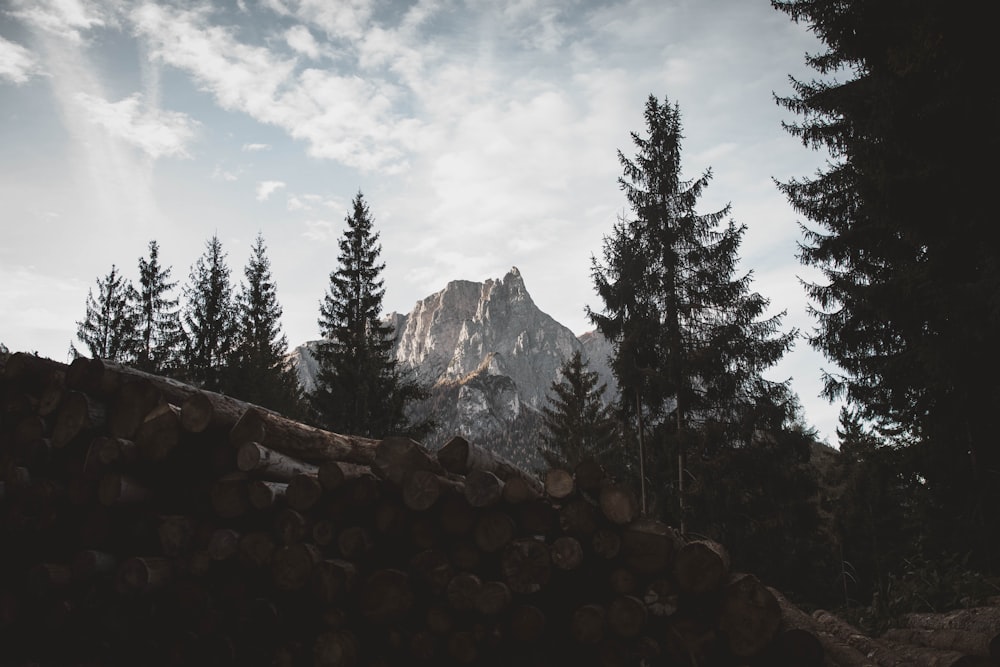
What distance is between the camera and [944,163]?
8.35 meters

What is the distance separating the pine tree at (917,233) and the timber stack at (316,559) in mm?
6456

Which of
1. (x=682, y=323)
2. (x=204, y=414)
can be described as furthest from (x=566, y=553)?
(x=682, y=323)

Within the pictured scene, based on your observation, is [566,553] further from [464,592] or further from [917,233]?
[917,233]

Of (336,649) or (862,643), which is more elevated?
(336,649)

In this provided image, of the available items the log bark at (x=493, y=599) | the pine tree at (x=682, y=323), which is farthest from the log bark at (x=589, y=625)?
the pine tree at (x=682, y=323)

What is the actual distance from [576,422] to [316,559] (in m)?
25.9

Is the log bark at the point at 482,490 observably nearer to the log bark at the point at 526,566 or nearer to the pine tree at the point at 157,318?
the log bark at the point at 526,566

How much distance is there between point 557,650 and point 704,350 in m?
13.5

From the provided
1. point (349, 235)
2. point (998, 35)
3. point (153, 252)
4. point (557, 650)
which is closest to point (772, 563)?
point (998, 35)

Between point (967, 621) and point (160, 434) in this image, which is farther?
point (967, 621)

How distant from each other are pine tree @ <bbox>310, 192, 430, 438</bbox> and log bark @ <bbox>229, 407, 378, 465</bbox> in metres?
16.9

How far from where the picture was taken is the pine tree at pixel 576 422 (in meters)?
28.3

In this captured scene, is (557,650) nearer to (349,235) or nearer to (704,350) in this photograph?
(704,350)

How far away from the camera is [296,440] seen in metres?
4.58
